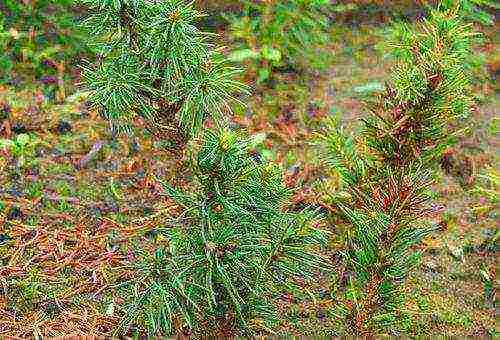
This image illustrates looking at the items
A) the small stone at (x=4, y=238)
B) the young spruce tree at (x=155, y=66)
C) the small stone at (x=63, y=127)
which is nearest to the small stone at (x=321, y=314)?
the young spruce tree at (x=155, y=66)

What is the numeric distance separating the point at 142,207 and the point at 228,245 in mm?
1213

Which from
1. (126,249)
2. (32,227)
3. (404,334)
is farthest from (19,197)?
(404,334)

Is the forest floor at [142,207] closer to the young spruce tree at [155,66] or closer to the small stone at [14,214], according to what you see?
the small stone at [14,214]

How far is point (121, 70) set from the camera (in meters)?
2.22

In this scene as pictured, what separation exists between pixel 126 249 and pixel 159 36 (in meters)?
1.26

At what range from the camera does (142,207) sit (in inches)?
130

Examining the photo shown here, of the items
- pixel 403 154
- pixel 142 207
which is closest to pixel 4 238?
pixel 142 207

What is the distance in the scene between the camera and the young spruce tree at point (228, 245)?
2.08m

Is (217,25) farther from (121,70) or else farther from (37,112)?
(121,70)

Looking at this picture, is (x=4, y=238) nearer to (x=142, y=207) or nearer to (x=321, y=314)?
(x=142, y=207)

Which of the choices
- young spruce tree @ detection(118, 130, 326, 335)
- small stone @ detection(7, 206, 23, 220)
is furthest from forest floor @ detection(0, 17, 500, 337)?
→ young spruce tree @ detection(118, 130, 326, 335)

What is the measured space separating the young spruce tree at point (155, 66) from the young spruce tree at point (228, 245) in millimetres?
160

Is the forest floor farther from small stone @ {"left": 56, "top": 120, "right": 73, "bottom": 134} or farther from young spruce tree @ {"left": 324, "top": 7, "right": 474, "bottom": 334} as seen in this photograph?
young spruce tree @ {"left": 324, "top": 7, "right": 474, "bottom": 334}

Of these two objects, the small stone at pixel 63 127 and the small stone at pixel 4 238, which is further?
the small stone at pixel 63 127
